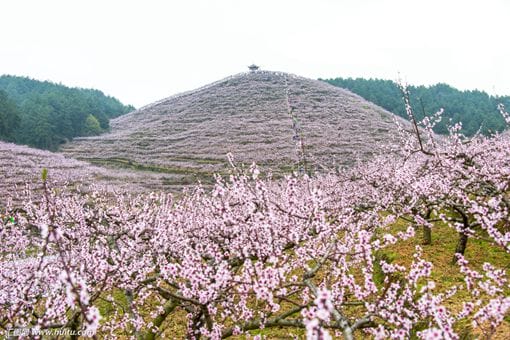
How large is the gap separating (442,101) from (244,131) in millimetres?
50763

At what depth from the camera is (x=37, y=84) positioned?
105500mm

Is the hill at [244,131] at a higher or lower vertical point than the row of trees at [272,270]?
higher

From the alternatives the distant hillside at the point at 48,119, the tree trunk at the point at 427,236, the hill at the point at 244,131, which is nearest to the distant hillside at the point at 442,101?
the hill at the point at 244,131

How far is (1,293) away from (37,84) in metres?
116

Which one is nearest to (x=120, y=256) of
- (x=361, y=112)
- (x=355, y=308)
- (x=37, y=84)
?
(x=355, y=308)

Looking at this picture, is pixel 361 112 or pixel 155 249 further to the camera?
pixel 361 112

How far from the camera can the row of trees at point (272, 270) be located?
4.26 metres

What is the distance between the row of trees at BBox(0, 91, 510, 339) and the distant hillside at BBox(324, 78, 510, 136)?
63.6 metres

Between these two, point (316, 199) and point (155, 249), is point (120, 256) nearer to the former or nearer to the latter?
point (155, 249)

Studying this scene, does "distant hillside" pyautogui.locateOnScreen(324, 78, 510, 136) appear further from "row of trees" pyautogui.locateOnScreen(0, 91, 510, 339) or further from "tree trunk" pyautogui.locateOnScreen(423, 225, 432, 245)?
"row of trees" pyautogui.locateOnScreen(0, 91, 510, 339)

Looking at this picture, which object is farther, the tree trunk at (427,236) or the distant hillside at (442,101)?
the distant hillside at (442,101)

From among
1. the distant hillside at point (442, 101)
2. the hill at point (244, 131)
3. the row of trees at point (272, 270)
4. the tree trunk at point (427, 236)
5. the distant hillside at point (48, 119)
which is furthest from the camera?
the distant hillside at point (442, 101)

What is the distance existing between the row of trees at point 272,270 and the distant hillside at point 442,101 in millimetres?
63580

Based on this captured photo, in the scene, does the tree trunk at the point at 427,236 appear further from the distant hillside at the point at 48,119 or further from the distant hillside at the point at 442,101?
the distant hillside at the point at 48,119
